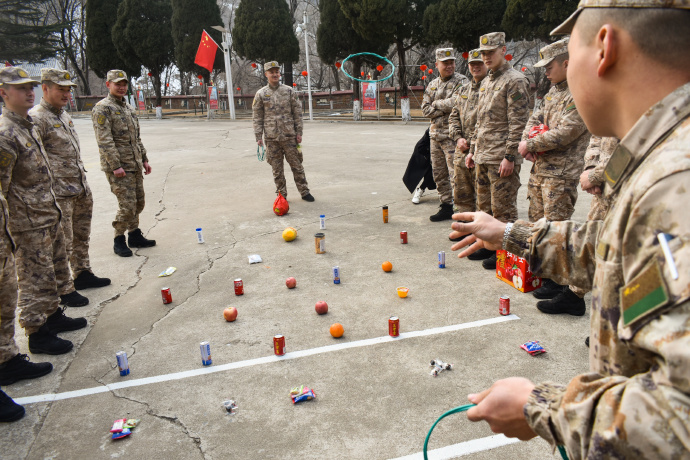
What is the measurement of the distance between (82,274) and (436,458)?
4769mm

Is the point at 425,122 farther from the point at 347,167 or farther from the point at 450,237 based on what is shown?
the point at 450,237

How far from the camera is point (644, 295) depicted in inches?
39.4

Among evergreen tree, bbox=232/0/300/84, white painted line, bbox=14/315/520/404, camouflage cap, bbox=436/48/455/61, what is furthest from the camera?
evergreen tree, bbox=232/0/300/84

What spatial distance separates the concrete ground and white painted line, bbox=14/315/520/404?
2 cm

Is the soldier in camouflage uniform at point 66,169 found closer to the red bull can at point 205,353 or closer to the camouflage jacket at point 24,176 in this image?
the camouflage jacket at point 24,176

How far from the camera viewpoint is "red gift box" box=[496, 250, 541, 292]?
5.07 metres

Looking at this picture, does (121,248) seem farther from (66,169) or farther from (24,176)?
(24,176)

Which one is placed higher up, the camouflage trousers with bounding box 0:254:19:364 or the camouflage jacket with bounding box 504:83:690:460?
the camouflage jacket with bounding box 504:83:690:460

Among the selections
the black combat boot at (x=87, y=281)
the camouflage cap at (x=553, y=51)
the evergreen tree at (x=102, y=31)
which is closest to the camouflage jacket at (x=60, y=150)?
the black combat boot at (x=87, y=281)

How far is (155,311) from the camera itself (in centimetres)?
512

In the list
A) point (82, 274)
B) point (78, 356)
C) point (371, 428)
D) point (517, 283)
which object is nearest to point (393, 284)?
point (517, 283)

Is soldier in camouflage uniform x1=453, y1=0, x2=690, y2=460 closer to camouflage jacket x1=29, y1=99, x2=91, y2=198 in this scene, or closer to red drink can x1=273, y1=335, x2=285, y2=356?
red drink can x1=273, y1=335, x2=285, y2=356

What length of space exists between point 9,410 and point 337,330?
7.99 ft

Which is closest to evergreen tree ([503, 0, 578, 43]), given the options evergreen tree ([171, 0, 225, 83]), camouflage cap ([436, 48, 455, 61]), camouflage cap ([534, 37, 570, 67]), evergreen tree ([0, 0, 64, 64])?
camouflage cap ([436, 48, 455, 61])
